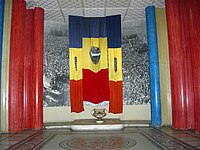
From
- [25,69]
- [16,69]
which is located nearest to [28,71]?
[25,69]

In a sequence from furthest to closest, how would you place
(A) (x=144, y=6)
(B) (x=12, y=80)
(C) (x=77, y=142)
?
(A) (x=144, y=6), (B) (x=12, y=80), (C) (x=77, y=142)

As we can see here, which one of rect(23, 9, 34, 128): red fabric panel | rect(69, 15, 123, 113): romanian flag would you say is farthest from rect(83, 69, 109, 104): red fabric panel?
rect(23, 9, 34, 128): red fabric panel

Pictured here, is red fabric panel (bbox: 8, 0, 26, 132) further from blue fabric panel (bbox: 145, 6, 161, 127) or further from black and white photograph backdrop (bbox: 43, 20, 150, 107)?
blue fabric panel (bbox: 145, 6, 161, 127)

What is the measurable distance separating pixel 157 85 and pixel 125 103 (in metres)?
1.91

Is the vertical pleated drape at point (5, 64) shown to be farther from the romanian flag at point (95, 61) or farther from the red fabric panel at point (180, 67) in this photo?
the red fabric panel at point (180, 67)

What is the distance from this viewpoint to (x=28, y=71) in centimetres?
752

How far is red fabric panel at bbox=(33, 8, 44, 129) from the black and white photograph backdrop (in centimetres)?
152

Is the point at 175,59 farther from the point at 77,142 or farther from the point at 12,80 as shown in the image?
the point at 12,80

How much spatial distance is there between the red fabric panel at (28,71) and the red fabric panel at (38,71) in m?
0.17

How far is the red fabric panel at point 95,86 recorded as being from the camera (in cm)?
866

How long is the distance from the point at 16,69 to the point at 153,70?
A: 14.0ft

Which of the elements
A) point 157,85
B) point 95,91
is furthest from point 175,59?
point 95,91

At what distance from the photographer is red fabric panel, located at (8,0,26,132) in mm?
6637

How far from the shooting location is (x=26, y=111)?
7.31m
